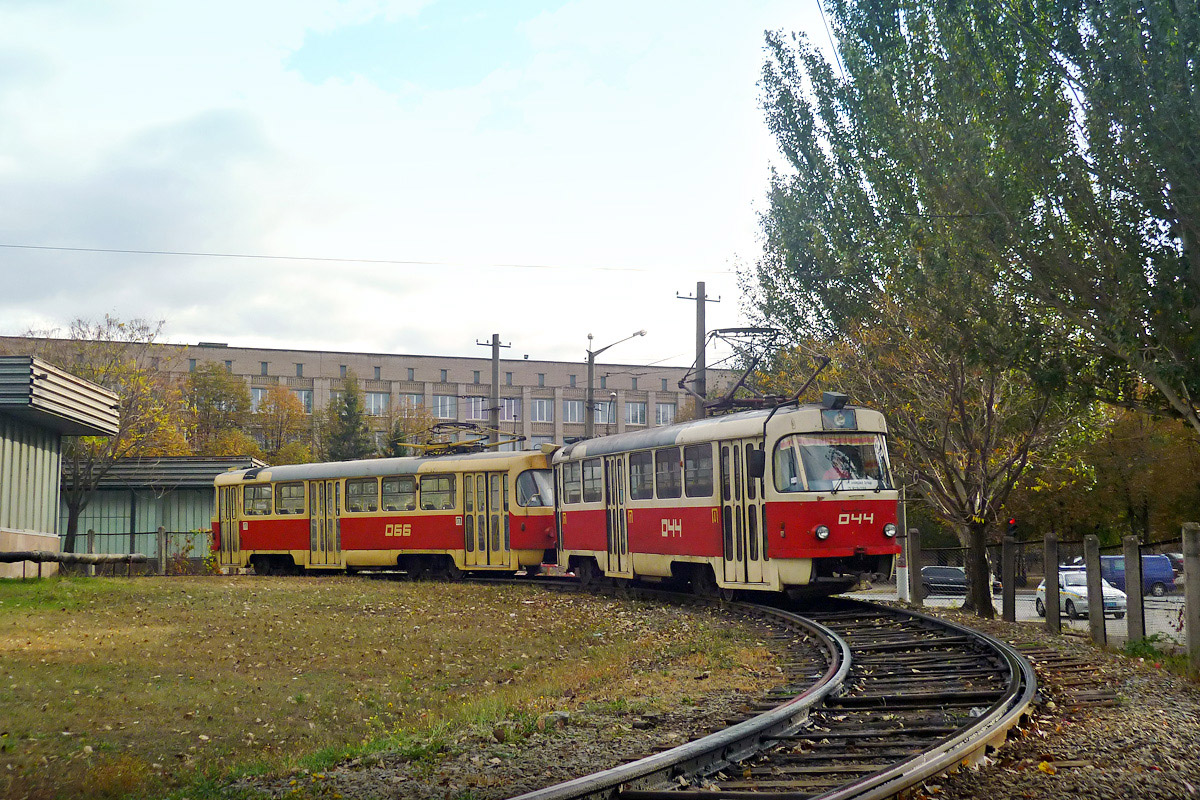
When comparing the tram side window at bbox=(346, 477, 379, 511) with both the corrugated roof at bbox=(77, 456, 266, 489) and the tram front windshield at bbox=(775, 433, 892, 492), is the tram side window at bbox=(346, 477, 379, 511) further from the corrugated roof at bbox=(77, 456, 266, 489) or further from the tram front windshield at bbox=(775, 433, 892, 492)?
the tram front windshield at bbox=(775, 433, 892, 492)

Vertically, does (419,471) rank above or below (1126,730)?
above

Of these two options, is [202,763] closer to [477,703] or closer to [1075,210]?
[477,703]

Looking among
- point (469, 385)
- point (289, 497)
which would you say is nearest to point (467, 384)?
point (469, 385)

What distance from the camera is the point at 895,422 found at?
852 inches

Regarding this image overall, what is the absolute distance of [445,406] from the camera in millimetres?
94562

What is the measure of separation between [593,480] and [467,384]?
74.5 meters

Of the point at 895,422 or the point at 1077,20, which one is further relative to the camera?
the point at 895,422

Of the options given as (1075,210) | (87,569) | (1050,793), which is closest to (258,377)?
(87,569)

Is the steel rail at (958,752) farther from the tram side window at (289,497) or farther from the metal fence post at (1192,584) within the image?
the tram side window at (289,497)

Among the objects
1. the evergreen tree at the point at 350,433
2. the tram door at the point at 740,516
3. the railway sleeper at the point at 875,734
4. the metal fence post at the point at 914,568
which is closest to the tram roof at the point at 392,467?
the tram door at the point at 740,516

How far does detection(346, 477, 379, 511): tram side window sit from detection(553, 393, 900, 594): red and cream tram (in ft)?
29.8

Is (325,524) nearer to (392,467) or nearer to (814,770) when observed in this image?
(392,467)

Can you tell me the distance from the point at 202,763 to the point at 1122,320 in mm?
10580

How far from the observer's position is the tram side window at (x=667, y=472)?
1908 centimetres
